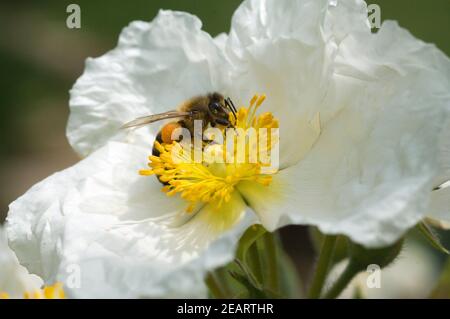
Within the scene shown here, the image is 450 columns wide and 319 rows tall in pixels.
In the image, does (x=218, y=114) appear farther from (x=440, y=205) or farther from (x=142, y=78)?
(x=440, y=205)

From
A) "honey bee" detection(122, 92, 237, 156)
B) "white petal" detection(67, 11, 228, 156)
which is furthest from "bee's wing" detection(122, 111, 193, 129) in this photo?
"white petal" detection(67, 11, 228, 156)

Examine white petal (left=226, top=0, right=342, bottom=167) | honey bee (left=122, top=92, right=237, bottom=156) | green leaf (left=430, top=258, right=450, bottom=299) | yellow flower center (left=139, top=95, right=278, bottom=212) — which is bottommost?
green leaf (left=430, top=258, right=450, bottom=299)

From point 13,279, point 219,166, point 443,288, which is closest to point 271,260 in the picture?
point 219,166

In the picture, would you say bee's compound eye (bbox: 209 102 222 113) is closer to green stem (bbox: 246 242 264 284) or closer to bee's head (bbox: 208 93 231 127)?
bee's head (bbox: 208 93 231 127)
